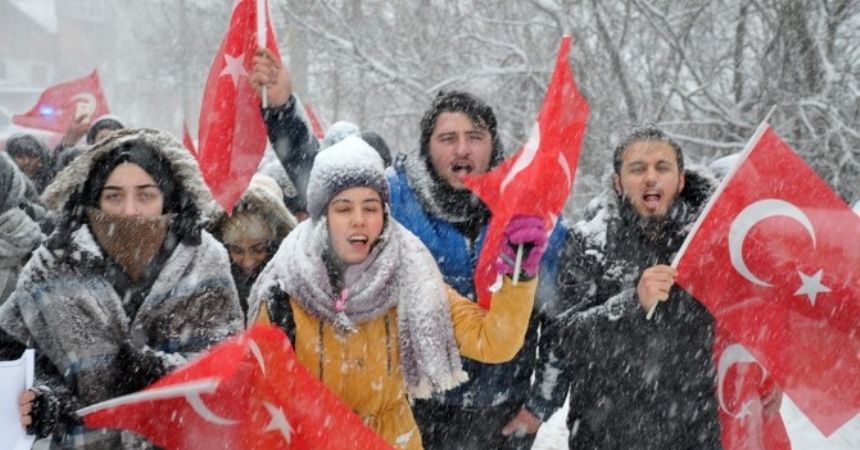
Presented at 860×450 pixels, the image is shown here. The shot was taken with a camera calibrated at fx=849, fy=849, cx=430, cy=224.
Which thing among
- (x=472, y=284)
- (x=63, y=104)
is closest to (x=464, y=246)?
(x=472, y=284)

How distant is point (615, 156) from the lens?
342 centimetres

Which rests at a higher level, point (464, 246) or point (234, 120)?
point (234, 120)

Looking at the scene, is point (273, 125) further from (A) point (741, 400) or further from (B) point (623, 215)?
(A) point (741, 400)

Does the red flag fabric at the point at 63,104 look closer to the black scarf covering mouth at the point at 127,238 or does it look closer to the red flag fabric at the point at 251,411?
the black scarf covering mouth at the point at 127,238

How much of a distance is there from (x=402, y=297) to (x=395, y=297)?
2 centimetres

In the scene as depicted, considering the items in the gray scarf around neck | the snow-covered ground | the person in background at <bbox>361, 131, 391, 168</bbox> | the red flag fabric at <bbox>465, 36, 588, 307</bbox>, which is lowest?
the snow-covered ground

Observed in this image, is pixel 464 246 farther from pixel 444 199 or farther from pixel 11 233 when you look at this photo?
pixel 11 233

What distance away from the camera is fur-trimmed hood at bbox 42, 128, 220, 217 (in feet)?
8.78

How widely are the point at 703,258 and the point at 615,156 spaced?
1.92 feet

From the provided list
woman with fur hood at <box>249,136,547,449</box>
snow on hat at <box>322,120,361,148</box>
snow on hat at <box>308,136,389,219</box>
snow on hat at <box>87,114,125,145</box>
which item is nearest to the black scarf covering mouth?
woman with fur hood at <box>249,136,547,449</box>

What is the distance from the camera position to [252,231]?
3.81m

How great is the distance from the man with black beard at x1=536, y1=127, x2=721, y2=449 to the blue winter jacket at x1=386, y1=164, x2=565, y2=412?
2.6 inches

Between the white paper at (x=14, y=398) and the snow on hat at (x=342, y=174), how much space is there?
972 millimetres

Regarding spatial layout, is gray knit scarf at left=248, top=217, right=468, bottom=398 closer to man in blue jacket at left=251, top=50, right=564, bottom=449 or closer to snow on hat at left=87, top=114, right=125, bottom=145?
man in blue jacket at left=251, top=50, right=564, bottom=449
